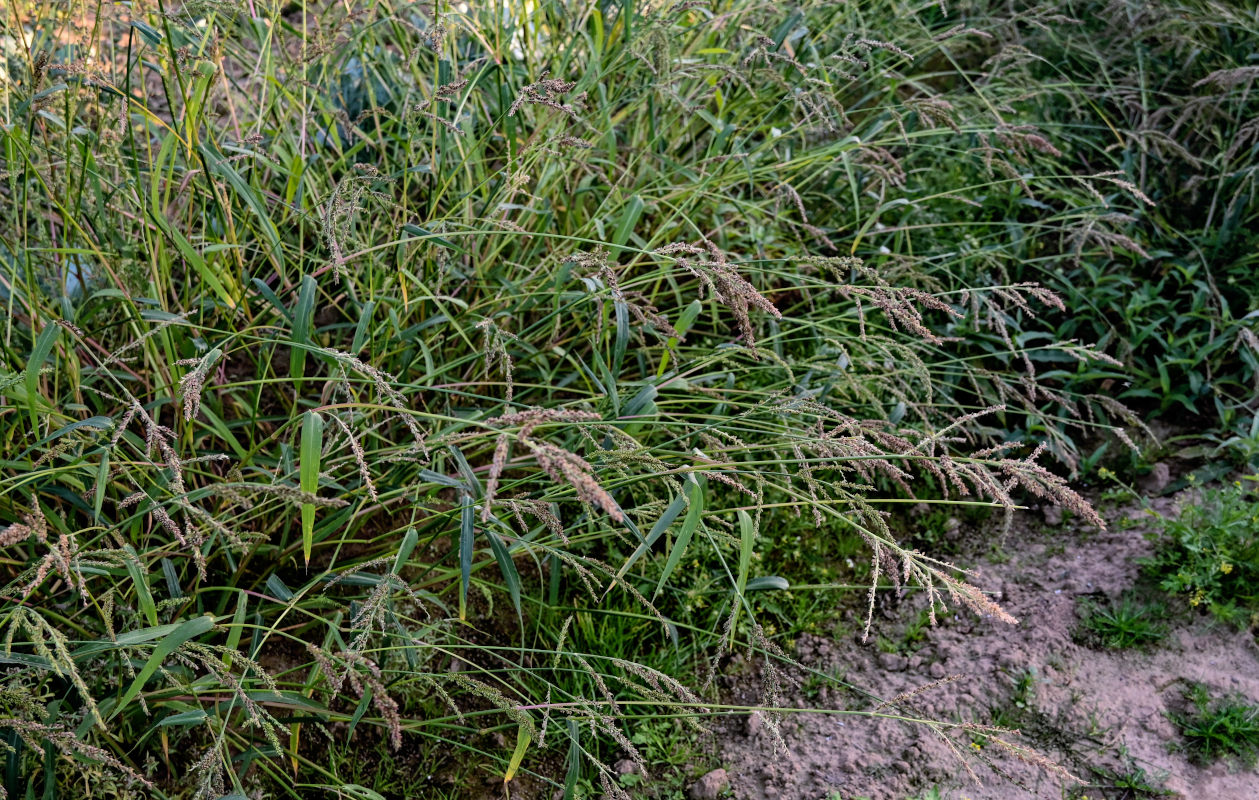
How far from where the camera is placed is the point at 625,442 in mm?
1685

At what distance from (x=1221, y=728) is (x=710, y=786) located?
3.97ft

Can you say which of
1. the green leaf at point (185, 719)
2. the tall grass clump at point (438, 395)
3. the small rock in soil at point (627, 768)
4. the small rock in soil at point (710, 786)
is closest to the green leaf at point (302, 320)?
the tall grass clump at point (438, 395)

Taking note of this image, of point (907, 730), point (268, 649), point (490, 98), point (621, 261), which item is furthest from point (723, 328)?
point (268, 649)

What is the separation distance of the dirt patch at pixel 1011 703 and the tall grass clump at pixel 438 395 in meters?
0.14

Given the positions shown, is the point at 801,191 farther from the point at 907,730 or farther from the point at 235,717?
the point at 235,717

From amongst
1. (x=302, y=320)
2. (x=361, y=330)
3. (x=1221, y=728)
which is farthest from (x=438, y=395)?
(x=1221, y=728)

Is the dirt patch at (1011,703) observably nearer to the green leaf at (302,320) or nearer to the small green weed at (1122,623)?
the small green weed at (1122,623)

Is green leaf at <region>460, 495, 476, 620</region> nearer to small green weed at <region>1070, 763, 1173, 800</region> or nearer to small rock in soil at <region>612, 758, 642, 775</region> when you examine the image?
small rock in soil at <region>612, 758, 642, 775</region>

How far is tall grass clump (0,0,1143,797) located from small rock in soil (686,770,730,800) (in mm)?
203

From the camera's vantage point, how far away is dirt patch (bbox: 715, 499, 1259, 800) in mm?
2160

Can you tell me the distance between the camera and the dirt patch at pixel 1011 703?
7.09 ft

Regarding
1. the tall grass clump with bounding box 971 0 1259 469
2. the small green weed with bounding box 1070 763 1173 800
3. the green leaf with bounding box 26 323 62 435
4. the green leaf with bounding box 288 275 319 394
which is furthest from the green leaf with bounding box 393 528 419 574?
the tall grass clump with bounding box 971 0 1259 469

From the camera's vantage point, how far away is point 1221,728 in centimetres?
227

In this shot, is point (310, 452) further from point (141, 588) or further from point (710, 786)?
point (710, 786)
